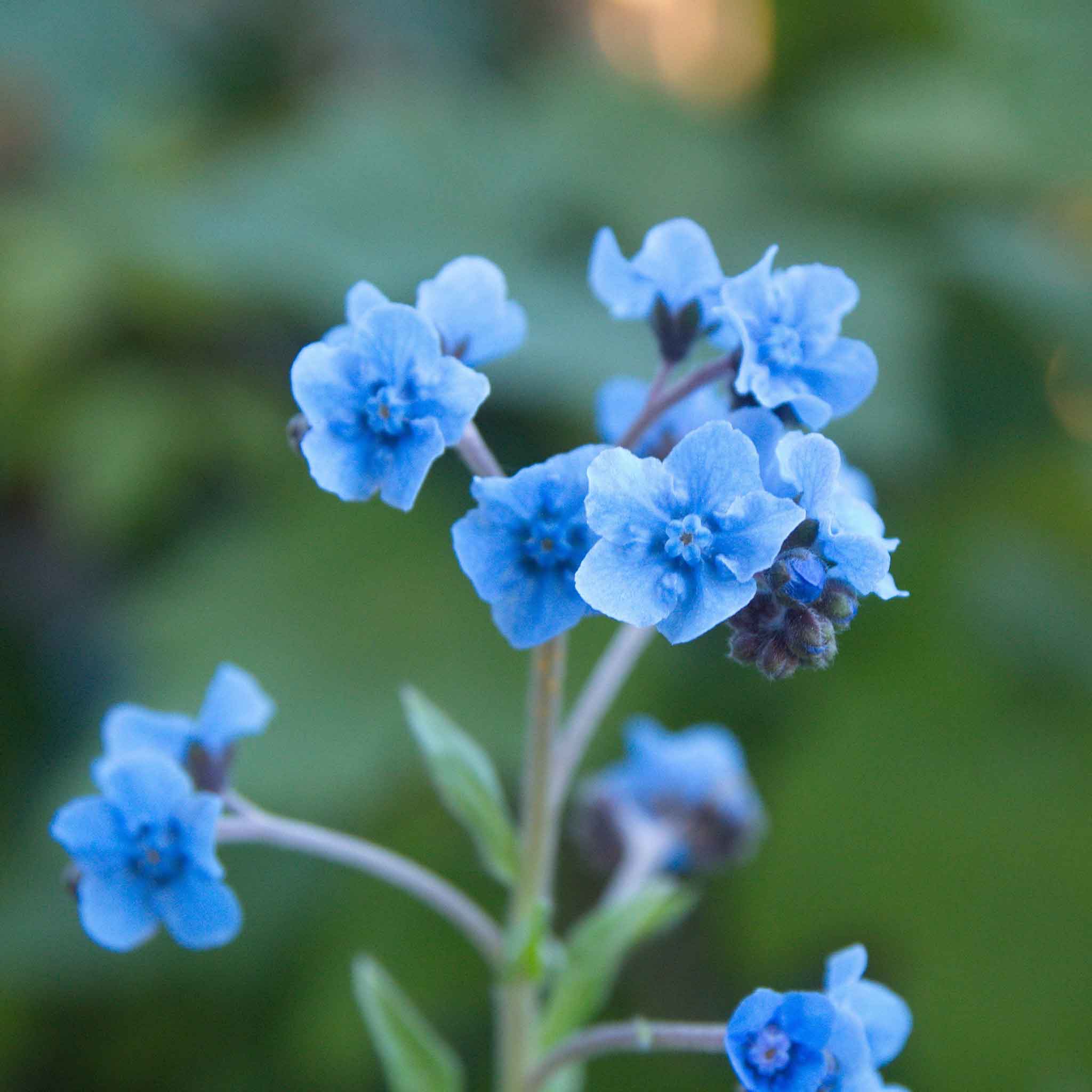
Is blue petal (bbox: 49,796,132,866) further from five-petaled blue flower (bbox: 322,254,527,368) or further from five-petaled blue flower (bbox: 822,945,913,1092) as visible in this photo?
five-petaled blue flower (bbox: 822,945,913,1092)

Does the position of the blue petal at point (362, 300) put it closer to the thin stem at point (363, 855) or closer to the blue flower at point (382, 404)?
the blue flower at point (382, 404)

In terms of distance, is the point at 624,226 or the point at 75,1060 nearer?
the point at 75,1060

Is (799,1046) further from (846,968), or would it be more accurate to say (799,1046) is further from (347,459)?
(347,459)

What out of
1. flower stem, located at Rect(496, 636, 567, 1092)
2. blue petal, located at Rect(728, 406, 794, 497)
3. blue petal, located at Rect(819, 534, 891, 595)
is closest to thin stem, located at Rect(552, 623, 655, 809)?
flower stem, located at Rect(496, 636, 567, 1092)

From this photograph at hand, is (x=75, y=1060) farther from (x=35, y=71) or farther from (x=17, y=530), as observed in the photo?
(x=35, y=71)

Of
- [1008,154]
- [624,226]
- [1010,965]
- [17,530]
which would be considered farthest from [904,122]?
[17,530]

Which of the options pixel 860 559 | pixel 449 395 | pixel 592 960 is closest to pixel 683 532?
pixel 860 559

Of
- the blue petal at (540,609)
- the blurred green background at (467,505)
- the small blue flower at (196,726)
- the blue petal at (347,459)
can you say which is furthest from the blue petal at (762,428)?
the blurred green background at (467,505)
